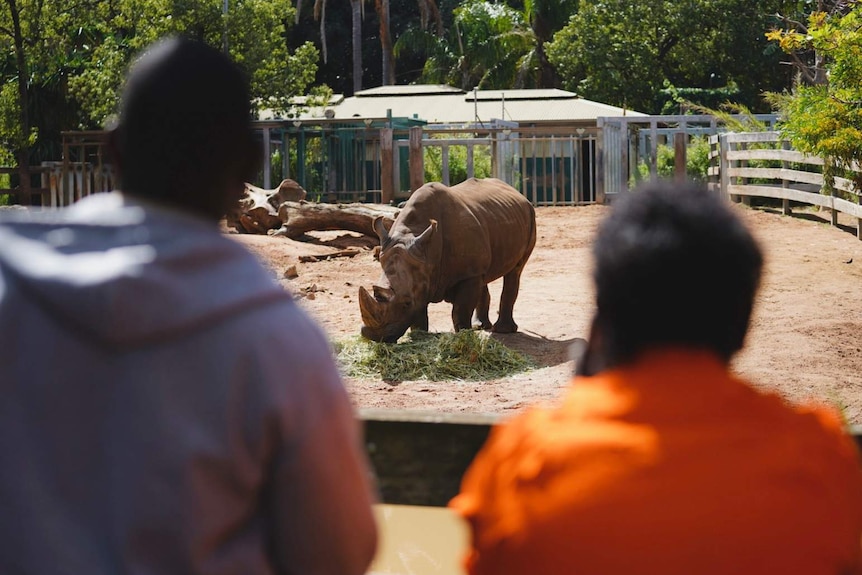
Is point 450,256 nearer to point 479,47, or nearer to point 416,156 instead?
point 416,156

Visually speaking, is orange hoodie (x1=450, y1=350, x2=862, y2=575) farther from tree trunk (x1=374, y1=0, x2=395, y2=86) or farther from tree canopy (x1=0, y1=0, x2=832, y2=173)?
tree trunk (x1=374, y1=0, x2=395, y2=86)

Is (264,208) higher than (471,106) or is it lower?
lower

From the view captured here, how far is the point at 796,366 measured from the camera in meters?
8.34

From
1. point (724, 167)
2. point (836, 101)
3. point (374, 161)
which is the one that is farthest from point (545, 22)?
point (836, 101)

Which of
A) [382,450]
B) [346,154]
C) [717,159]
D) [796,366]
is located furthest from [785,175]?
[382,450]

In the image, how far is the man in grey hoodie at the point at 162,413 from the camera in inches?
58.7

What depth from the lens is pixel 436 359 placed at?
934 cm

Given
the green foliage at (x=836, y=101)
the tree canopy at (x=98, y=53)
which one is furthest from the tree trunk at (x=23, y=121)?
the green foliage at (x=836, y=101)

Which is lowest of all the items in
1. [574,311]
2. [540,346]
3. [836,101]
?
[540,346]

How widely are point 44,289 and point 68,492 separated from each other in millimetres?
255

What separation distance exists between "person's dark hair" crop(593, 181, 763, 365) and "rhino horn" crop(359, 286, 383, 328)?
7.64 metres

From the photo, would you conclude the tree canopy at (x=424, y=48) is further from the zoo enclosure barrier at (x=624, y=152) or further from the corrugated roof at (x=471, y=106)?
the zoo enclosure barrier at (x=624, y=152)

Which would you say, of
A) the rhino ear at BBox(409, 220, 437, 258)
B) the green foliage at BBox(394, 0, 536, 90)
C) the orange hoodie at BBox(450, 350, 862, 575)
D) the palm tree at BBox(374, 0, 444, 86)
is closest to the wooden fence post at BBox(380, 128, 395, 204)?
the rhino ear at BBox(409, 220, 437, 258)

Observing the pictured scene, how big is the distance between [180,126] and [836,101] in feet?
41.6
